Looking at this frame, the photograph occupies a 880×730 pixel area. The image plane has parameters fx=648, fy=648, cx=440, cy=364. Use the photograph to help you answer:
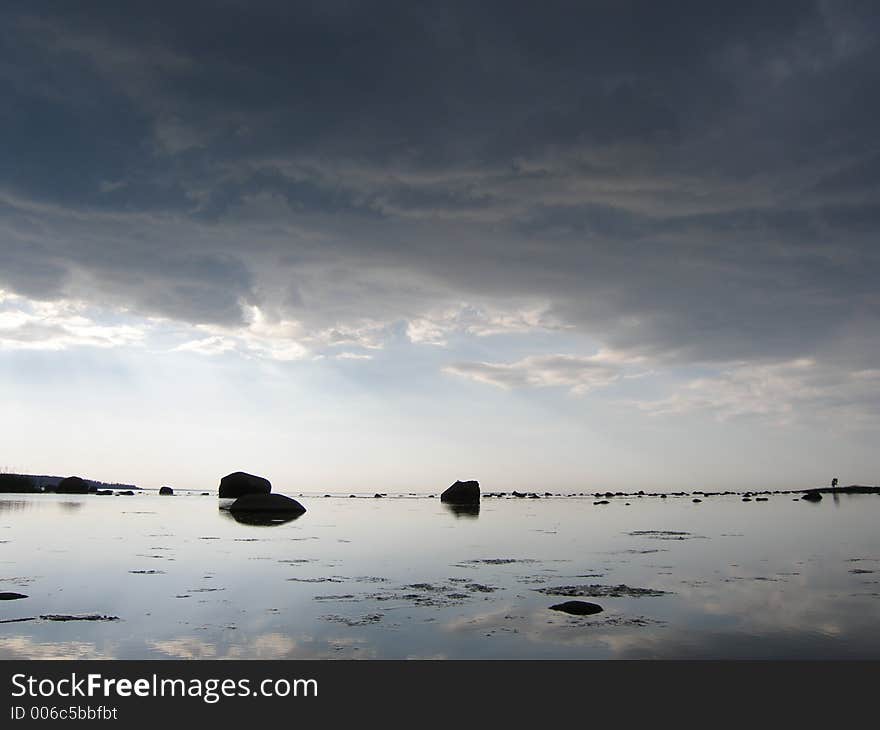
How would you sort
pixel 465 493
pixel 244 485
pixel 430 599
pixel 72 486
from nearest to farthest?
pixel 430 599 < pixel 244 485 < pixel 465 493 < pixel 72 486

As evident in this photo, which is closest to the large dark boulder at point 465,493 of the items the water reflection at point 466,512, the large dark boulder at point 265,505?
the water reflection at point 466,512

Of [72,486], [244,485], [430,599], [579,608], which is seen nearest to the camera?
[579,608]

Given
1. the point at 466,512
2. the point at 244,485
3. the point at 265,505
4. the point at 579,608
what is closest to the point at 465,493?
the point at 466,512

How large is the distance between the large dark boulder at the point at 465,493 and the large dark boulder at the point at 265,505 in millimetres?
43644

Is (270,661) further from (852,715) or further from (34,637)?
(852,715)

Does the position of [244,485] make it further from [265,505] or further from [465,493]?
[465,493]

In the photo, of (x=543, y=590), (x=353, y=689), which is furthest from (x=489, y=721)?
(x=543, y=590)

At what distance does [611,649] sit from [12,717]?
961 centimetres

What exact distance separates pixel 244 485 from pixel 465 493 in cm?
4047

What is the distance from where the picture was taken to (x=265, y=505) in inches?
2921

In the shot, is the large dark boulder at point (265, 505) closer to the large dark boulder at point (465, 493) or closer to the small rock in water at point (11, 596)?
the large dark boulder at point (465, 493)

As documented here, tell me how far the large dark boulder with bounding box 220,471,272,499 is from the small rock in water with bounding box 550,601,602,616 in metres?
72.9

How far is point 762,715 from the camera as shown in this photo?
8891 millimetres

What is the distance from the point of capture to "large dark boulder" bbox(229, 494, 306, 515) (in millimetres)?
72062
